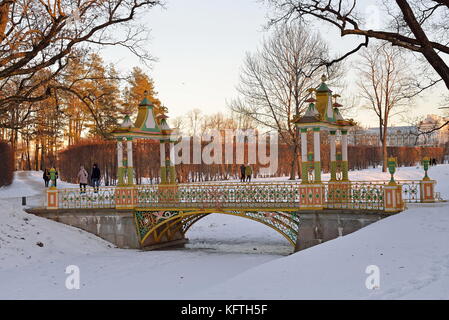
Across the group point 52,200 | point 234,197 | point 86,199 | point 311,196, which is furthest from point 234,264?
point 52,200

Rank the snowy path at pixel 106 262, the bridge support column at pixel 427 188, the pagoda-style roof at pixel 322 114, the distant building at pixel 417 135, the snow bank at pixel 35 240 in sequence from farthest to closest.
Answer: the distant building at pixel 417 135 → the pagoda-style roof at pixel 322 114 → the snow bank at pixel 35 240 → the bridge support column at pixel 427 188 → the snowy path at pixel 106 262

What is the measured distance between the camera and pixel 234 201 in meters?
17.8

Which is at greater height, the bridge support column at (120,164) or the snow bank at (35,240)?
the bridge support column at (120,164)

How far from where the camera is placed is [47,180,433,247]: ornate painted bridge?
15594mm

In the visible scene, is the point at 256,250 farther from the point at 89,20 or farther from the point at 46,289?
the point at 89,20

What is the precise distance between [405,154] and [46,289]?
→ 2087 inches

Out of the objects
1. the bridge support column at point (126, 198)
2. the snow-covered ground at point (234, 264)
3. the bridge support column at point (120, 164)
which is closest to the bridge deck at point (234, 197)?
the bridge support column at point (126, 198)

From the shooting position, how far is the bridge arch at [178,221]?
17266 mm

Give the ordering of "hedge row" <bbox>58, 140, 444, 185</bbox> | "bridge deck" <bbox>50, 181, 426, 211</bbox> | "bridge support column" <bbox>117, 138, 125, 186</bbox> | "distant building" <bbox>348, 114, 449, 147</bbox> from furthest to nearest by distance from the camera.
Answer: "hedge row" <bbox>58, 140, 444, 185</bbox>
"bridge support column" <bbox>117, 138, 125, 186</bbox>
"distant building" <bbox>348, 114, 449, 147</bbox>
"bridge deck" <bbox>50, 181, 426, 211</bbox>

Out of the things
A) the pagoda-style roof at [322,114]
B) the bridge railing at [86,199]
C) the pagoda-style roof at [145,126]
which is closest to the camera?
the pagoda-style roof at [322,114]

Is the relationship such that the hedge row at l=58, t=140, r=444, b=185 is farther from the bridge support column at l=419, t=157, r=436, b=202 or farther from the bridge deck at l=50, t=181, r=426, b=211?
the bridge support column at l=419, t=157, r=436, b=202

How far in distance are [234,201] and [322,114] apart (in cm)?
424

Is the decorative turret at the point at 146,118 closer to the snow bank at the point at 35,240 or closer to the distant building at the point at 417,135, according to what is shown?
the snow bank at the point at 35,240

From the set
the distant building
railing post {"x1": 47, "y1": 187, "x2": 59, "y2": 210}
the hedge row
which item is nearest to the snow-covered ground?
railing post {"x1": 47, "y1": 187, "x2": 59, "y2": 210}
